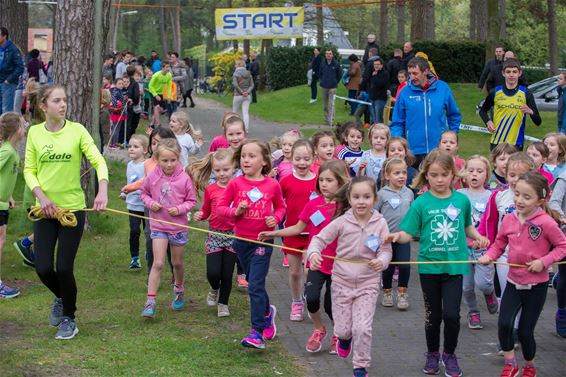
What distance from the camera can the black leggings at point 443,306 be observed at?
6961 mm

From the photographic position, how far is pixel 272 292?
9.97 m

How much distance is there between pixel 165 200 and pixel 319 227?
1640mm

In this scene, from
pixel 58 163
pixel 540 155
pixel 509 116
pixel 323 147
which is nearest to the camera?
pixel 58 163

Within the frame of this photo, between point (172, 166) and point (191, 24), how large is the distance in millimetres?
87117

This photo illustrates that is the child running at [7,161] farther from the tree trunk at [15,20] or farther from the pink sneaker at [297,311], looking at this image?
the tree trunk at [15,20]

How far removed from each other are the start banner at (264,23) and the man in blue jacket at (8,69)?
14061mm

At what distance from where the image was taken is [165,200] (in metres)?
8.56

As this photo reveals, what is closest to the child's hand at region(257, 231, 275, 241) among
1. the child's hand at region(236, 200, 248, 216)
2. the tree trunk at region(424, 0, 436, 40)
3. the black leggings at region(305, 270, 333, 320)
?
the child's hand at region(236, 200, 248, 216)

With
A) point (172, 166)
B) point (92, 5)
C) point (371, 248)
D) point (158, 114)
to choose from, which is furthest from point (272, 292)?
point (158, 114)

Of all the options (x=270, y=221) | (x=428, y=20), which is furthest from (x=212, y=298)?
(x=428, y=20)

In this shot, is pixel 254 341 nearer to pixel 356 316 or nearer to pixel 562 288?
pixel 356 316

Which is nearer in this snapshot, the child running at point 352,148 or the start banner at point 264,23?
the child running at point 352,148

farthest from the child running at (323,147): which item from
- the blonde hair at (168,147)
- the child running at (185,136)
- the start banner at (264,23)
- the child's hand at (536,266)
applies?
the start banner at (264,23)

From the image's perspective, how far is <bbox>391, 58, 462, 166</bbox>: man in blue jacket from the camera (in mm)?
11664
